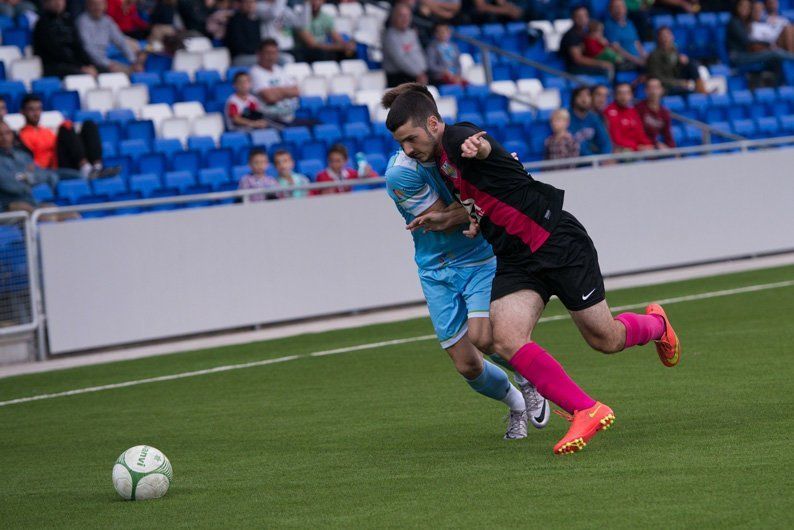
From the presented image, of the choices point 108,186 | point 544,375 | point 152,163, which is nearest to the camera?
point 544,375

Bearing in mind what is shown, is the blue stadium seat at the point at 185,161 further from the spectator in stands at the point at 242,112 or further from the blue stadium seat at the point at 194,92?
the blue stadium seat at the point at 194,92

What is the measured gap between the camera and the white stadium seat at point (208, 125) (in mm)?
16953

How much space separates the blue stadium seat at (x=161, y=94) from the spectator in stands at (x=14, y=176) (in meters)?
3.64

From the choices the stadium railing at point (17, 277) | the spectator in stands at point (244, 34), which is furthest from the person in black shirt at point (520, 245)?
the spectator in stands at point (244, 34)

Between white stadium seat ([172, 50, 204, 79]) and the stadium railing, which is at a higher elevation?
white stadium seat ([172, 50, 204, 79])

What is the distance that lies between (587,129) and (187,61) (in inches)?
217

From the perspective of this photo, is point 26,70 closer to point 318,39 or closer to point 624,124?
point 318,39

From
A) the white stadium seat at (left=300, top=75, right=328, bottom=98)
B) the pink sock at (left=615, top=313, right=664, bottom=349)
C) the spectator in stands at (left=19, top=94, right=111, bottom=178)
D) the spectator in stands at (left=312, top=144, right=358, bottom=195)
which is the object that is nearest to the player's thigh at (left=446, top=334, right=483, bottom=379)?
the pink sock at (left=615, top=313, right=664, bottom=349)

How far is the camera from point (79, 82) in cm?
1720

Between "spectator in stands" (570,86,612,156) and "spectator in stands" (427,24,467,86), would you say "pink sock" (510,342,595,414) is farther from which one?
"spectator in stands" (427,24,467,86)

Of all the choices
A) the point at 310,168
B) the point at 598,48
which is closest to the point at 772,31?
the point at 598,48

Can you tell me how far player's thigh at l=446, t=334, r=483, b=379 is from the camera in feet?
24.2

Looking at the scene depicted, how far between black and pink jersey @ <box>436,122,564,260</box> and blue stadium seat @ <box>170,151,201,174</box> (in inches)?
376

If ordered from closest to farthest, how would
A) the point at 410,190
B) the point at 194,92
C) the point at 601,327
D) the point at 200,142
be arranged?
the point at 601,327
the point at 410,190
the point at 200,142
the point at 194,92
